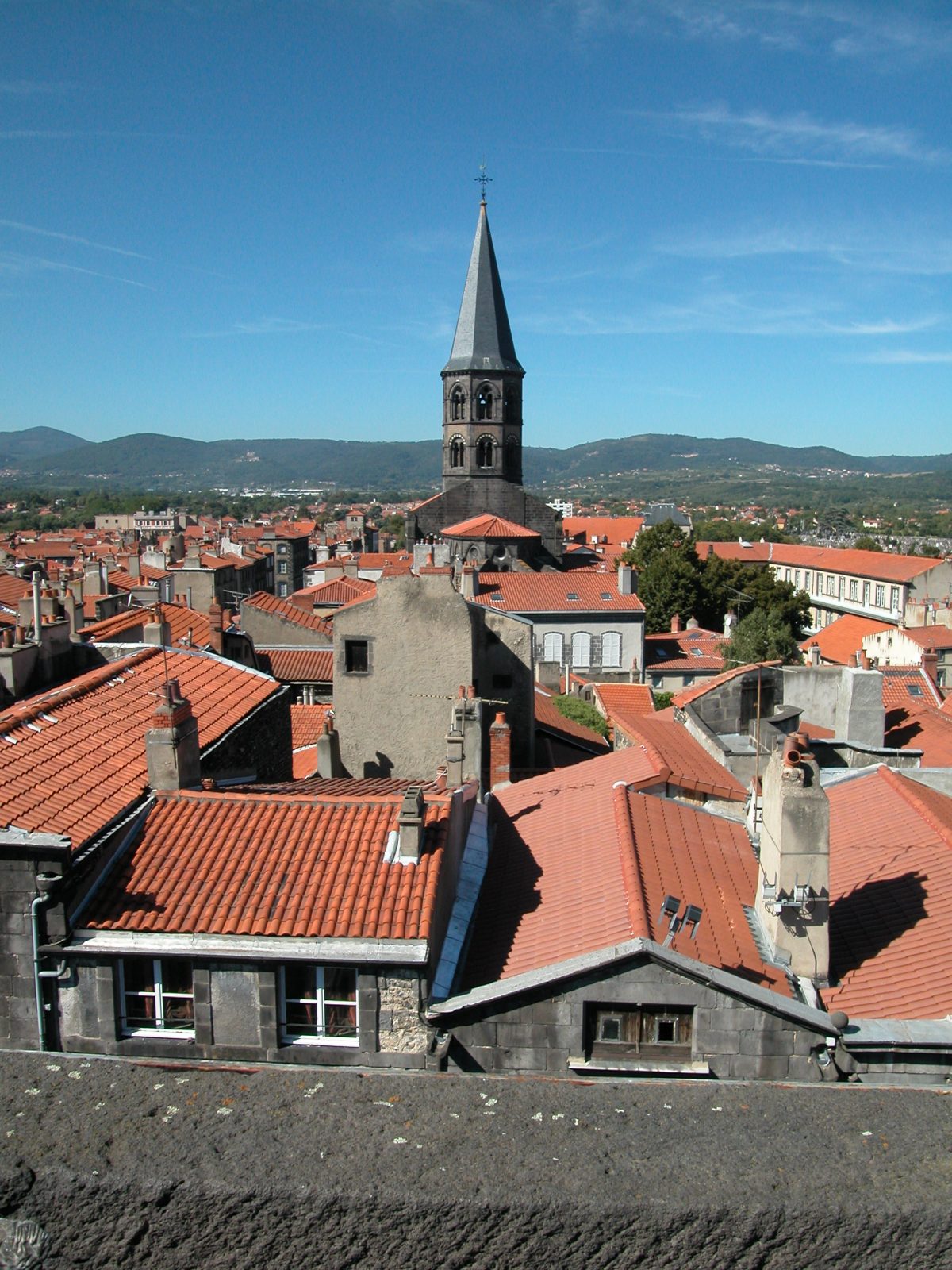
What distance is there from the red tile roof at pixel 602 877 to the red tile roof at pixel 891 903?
86cm

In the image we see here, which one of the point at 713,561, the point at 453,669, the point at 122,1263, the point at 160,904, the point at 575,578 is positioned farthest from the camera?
the point at 713,561

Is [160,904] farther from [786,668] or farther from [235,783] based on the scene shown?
[786,668]

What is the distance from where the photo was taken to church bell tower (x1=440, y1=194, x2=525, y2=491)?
237ft

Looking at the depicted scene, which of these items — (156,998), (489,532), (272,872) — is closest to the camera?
(156,998)

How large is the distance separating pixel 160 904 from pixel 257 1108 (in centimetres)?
386

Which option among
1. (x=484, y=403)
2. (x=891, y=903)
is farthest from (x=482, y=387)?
(x=891, y=903)

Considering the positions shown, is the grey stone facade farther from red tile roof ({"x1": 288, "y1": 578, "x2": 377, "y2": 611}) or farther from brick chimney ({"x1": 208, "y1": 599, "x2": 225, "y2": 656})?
red tile roof ({"x1": 288, "y1": 578, "x2": 377, "y2": 611})

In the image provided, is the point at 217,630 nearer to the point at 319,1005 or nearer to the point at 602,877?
the point at 602,877

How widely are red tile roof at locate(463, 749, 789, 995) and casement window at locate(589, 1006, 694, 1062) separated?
521mm

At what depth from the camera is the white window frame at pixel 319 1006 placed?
7.86 meters

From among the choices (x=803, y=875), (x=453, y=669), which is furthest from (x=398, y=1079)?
(x=453, y=669)

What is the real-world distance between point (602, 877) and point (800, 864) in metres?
1.82

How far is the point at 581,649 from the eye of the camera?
148ft

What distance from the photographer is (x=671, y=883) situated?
9.86m
